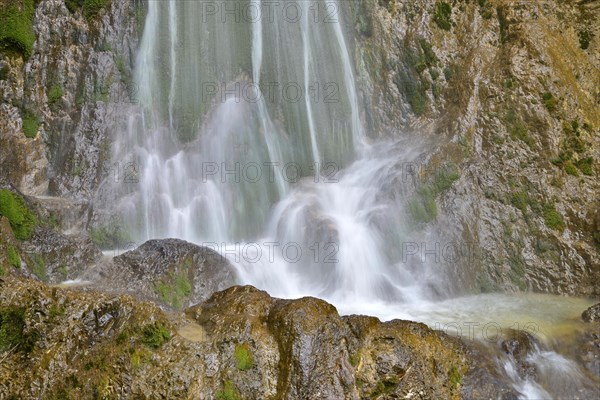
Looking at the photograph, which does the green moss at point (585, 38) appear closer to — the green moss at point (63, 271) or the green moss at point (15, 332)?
the green moss at point (63, 271)

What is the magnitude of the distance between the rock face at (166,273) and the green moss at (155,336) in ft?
13.0

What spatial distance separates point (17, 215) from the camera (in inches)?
496

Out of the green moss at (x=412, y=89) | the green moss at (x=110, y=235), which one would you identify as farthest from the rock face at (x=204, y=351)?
the green moss at (x=412, y=89)

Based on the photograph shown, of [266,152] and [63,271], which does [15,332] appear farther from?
[266,152]

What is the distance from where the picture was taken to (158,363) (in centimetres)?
792

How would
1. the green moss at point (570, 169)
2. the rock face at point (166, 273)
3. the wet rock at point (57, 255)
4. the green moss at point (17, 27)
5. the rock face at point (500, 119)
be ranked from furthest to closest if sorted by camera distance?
the green moss at point (570, 169) < the green moss at point (17, 27) < the rock face at point (500, 119) < the rock face at point (166, 273) < the wet rock at point (57, 255)

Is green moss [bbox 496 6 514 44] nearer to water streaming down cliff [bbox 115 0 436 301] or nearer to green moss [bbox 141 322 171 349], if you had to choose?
water streaming down cliff [bbox 115 0 436 301]

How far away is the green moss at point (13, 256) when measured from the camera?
432 inches

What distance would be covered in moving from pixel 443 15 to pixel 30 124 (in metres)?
13.2

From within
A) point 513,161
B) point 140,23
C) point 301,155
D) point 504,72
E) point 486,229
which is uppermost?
point 140,23

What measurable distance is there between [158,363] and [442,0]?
16342 mm

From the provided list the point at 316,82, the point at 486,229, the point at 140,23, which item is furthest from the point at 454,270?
the point at 140,23

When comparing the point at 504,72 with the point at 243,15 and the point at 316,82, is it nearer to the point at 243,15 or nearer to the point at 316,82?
the point at 316,82

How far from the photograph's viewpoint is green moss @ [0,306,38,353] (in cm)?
766
